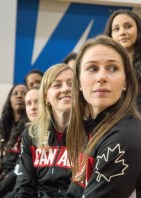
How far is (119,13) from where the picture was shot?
2.34m

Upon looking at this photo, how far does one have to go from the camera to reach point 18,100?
3.04 m

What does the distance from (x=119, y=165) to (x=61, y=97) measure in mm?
975

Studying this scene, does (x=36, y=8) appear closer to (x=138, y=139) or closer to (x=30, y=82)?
(x=30, y=82)

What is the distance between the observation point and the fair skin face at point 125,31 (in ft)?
7.36

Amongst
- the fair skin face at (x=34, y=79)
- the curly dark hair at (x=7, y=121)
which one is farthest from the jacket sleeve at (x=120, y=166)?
the fair skin face at (x=34, y=79)

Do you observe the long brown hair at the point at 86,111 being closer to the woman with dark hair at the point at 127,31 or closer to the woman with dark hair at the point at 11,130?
the woman with dark hair at the point at 127,31

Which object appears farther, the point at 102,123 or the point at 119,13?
the point at 119,13

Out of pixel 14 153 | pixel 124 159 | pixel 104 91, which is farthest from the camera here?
pixel 14 153

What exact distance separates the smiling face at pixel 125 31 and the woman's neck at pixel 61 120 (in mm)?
664

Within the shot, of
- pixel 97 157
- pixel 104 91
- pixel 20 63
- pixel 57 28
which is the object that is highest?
pixel 57 28

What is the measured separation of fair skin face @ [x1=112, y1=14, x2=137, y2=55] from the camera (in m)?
2.24

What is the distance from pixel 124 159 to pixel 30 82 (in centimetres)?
239

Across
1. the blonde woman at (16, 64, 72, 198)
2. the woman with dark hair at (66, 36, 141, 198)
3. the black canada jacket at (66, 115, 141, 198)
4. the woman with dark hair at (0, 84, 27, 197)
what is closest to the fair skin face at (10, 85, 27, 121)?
the woman with dark hair at (0, 84, 27, 197)

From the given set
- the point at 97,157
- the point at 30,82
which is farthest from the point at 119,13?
the point at 97,157
